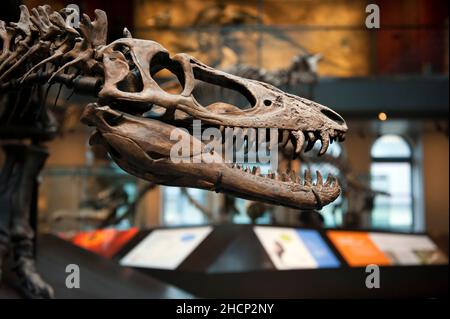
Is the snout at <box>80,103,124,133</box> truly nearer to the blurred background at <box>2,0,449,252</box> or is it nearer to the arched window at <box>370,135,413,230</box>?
the blurred background at <box>2,0,449,252</box>

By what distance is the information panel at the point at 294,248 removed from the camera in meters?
6.69

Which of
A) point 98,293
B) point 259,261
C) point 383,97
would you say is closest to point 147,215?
point 383,97

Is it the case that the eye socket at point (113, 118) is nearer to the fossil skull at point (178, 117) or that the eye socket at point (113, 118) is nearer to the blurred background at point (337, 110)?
the fossil skull at point (178, 117)

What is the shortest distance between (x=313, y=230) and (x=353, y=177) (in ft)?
8.91

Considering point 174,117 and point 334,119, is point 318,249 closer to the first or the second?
point 334,119

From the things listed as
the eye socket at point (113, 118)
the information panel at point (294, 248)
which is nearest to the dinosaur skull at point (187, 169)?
the eye socket at point (113, 118)

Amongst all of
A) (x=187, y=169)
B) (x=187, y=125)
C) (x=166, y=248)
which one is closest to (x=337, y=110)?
(x=166, y=248)

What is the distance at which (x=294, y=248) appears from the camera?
6.97 meters

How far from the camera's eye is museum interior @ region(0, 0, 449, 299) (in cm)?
305

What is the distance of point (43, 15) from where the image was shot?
3.46m

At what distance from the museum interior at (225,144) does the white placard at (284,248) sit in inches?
0.8

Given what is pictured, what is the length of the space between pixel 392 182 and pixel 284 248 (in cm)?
615

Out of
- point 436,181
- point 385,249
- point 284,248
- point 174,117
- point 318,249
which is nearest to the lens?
point 174,117

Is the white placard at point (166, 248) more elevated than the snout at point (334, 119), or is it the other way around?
the snout at point (334, 119)
